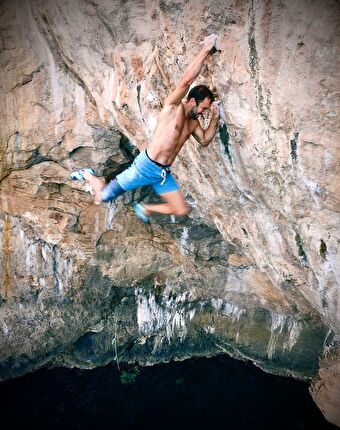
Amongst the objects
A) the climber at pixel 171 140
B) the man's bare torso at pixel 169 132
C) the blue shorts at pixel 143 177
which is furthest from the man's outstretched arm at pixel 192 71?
the blue shorts at pixel 143 177

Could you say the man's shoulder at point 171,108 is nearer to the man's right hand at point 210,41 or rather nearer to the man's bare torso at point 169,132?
the man's bare torso at point 169,132

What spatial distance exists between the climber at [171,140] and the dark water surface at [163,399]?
681 centimetres

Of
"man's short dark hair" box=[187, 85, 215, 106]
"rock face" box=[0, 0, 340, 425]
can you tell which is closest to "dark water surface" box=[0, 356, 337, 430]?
"rock face" box=[0, 0, 340, 425]

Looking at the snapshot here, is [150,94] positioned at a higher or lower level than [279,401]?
higher

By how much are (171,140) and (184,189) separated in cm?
263

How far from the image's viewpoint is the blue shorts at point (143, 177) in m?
4.79

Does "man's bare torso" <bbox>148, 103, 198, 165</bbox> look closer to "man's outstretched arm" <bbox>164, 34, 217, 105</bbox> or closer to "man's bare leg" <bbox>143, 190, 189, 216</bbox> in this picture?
"man's outstretched arm" <bbox>164, 34, 217, 105</bbox>

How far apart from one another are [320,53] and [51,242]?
7374mm

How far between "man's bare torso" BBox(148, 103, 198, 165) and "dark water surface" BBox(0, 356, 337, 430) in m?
7.66

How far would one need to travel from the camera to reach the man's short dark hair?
4.34 metres

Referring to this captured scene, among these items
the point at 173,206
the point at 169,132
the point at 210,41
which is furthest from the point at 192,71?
the point at 173,206

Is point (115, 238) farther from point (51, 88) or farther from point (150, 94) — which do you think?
point (150, 94)

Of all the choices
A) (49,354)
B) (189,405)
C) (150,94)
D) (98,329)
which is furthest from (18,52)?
(189,405)

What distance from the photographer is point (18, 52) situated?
21.1ft
